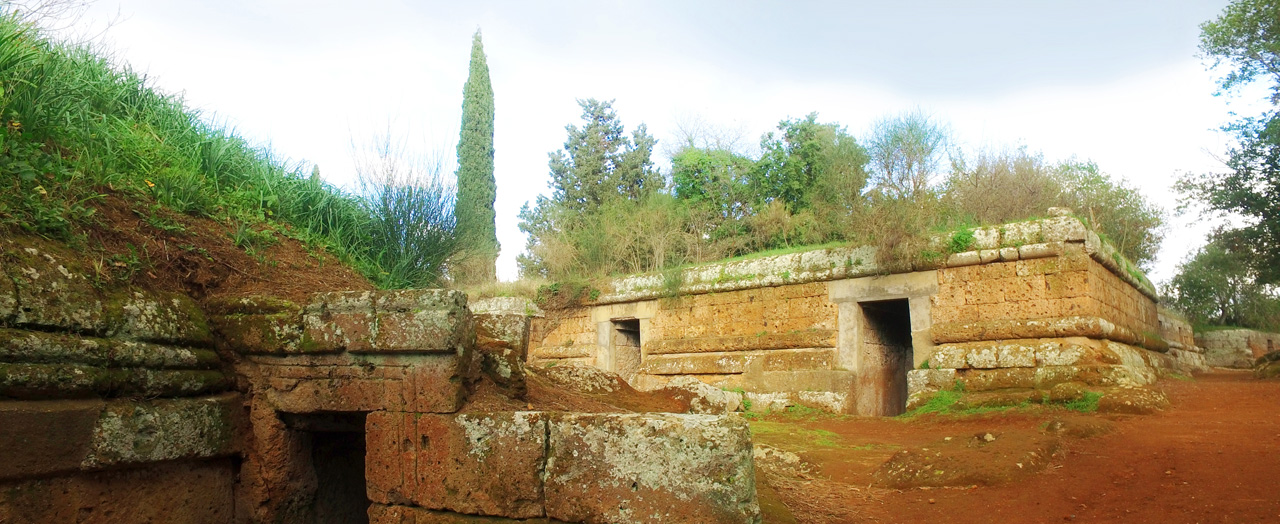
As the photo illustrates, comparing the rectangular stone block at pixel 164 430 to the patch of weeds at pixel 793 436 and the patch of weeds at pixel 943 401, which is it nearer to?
the patch of weeds at pixel 793 436

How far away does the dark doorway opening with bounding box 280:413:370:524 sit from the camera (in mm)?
4215

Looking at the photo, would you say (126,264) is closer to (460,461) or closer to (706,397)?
(460,461)

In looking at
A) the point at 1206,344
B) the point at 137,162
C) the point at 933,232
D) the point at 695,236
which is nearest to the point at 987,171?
the point at 933,232

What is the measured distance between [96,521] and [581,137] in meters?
24.7

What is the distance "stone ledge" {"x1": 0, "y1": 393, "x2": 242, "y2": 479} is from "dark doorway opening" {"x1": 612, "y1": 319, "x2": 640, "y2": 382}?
10.3 m

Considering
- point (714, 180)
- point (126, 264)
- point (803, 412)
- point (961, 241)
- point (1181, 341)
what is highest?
point (714, 180)

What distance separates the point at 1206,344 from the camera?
20.5 m

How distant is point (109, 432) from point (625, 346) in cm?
1130

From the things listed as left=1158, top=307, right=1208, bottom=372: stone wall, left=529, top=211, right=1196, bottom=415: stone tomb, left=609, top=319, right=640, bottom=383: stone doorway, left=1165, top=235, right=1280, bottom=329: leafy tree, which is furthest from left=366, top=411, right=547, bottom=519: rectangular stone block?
left=1165, top=235, right=1280, bottom=329: leafy tree

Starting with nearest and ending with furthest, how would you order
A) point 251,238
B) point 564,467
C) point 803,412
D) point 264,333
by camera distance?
point 564,467, point 264,333, point 251,238, point 803,412

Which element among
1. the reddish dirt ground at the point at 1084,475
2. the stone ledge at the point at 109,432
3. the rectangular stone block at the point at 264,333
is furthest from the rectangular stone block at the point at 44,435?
the reddish dirt ground at the point at 1084,475

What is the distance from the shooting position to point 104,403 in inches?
134

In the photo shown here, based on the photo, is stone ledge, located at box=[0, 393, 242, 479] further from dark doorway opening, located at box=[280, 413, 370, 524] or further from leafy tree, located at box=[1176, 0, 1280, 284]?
leafy tree, located at box=[1176, 0, 1280, 284]

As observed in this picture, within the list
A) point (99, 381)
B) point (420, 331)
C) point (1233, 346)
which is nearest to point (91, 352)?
point (99, 381)
